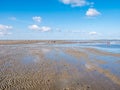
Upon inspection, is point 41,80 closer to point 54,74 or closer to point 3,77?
point 54,74

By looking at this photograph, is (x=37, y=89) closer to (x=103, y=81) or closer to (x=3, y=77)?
(x=3, y=77)

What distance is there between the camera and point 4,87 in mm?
10008

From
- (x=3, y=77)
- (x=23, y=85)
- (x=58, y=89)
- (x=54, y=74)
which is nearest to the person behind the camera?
(x=58, y=89)

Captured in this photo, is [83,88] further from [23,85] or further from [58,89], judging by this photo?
[23,85]

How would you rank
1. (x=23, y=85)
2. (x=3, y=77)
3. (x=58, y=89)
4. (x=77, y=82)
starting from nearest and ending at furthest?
(x=58, y=89)
(x=23, y=85)
(x=77, y=82)
(x=3, y=77)

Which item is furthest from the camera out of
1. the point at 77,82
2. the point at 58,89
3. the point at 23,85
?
the point at 77,82

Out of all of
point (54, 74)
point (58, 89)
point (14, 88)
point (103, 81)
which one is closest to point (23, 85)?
point (14, 88)

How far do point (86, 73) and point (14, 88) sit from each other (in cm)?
628

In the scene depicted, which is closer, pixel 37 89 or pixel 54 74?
pixel 37 89

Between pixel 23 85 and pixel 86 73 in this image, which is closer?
pixel 23 85

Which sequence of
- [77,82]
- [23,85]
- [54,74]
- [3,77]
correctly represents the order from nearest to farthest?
[23,85] < [77,82] < [3,77] < [54,74]

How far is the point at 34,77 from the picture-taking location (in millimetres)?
12469

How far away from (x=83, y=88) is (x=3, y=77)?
6.26 m

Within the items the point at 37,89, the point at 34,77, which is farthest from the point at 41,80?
the point at 37,89
